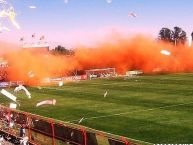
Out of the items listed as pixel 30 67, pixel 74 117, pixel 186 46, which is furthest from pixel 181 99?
pixel 186 46

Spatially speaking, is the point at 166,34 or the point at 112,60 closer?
the point at 112,60

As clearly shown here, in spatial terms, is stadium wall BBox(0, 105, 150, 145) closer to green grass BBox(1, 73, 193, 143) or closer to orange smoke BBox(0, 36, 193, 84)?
green grass BBox(1, 73, 193, 143)

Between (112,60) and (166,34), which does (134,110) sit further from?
(166,34)

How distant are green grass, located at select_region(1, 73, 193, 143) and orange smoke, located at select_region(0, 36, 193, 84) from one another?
75.5 ft

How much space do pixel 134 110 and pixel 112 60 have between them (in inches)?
1648

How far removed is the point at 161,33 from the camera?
150375 millimetres

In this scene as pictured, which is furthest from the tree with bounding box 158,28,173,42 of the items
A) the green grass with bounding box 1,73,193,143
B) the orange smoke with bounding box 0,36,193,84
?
the green grass with bounding box 1,73,193,143

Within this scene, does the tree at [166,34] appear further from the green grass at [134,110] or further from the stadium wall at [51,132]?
the stadium wall at [51,132]

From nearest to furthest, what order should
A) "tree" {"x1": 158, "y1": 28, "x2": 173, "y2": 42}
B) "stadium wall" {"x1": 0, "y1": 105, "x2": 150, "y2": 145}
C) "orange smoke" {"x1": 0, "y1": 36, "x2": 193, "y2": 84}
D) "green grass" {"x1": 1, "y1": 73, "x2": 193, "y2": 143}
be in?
"stadium wall" {"x1": 0, "y1": 105, "x2": 150, "y2": 145}
"green grass" {"x1": 1, "y1": 73, "x2": 193, "y2": 143}
"orange smoke" {"x1": 0, "y1": 36, "x2": 193, "y2": 84}
"tree" {"x1": 158, "y1": 28, "x2": 173, "y2": 42}

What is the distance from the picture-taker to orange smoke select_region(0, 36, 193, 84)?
6488 centimetres

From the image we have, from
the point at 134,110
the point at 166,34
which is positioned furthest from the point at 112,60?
the point at 166,34

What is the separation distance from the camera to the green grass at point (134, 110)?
21.0 meters

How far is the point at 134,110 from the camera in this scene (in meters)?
27.7

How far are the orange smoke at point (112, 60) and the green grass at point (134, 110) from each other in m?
23.0
